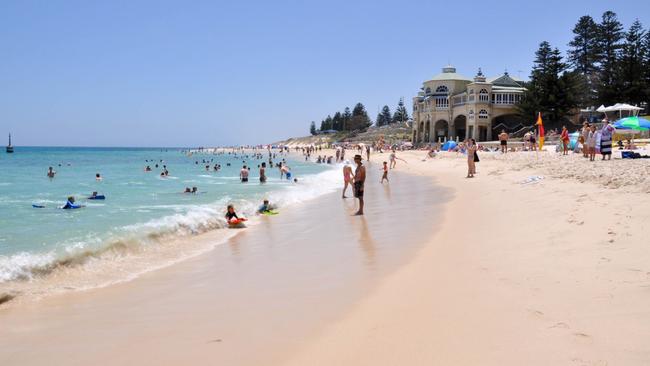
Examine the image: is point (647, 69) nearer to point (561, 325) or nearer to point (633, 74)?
point (633, 74)

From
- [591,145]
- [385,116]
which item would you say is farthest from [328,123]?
[591,145]

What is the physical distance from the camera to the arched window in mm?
Result: 53562

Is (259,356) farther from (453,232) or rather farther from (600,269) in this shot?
(453,232)

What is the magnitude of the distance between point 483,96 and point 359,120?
6472cm

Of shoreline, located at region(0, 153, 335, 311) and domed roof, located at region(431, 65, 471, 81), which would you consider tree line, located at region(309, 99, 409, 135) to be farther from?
shoreline, located at region(0, 153, 335, 311)

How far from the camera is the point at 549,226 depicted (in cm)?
723

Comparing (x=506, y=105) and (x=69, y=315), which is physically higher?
(x=506, y=105)

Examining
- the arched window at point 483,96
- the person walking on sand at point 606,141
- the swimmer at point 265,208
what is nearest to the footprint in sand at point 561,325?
the swimmer at point 265,208

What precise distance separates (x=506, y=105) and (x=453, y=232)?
165 feet

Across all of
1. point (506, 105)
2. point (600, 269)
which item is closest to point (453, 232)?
point (600, 269)

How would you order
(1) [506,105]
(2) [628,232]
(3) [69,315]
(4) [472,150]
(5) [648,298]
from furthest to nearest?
(1) [506,105]
(4) [472,150]
(2) [628,232]
(3) [69,315]
(5) [648,298]

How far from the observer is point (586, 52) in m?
60.4

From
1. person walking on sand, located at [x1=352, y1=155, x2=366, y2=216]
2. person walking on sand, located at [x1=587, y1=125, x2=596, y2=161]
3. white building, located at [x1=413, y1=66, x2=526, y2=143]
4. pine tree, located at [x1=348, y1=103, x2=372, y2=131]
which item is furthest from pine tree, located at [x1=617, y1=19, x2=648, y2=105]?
pine tree, located at [x1=348, y1=103, x2=372, y2=131]

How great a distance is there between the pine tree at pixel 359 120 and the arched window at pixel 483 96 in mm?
61264
